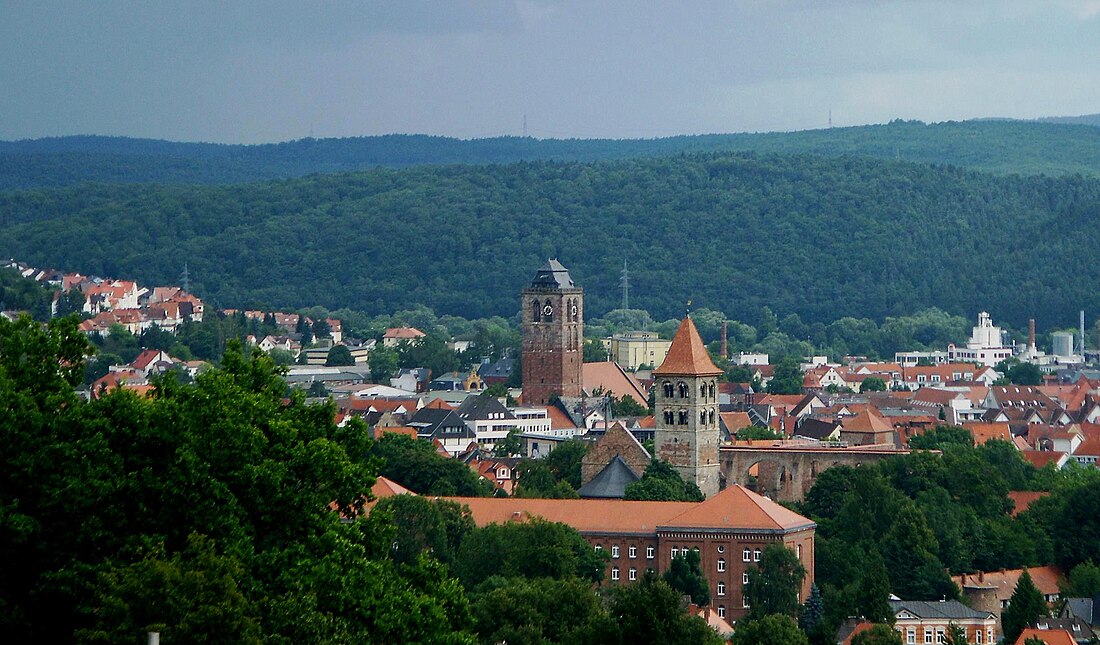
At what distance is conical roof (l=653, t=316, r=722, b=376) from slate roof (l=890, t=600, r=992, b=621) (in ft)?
77.3

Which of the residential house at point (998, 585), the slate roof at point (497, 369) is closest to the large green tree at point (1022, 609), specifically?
the residential house at point (998, 585)

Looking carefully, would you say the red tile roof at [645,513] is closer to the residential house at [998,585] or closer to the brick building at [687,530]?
the brick building at [687,530]

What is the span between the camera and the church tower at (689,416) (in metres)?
92.8

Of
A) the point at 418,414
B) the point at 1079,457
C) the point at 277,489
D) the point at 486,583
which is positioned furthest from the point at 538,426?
the point at 277,489

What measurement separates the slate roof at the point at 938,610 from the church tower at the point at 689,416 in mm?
22183

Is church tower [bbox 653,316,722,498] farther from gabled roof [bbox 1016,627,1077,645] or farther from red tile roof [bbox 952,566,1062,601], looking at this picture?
gabled roof [bbox 1016,627,1077,645]

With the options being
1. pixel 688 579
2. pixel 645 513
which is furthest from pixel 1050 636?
pixel 645 513

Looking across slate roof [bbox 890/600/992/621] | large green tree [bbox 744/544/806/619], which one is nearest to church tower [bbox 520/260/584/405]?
large green tree [bbox 744/544/806/619]

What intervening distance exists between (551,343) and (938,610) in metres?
70.0

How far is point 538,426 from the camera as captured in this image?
130 meters

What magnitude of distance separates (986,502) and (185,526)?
5265 cm

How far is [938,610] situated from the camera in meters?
69.4

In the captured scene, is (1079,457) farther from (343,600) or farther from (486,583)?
(343,600)

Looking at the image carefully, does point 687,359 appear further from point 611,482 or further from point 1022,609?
point 1022,609
